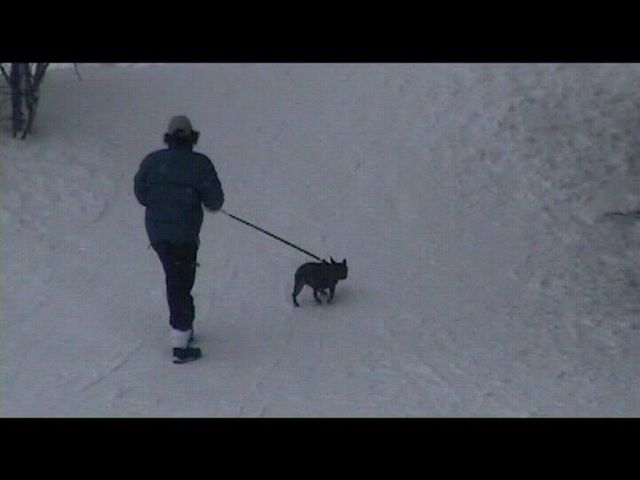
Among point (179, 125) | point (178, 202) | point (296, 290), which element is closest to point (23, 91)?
point (296, 290)

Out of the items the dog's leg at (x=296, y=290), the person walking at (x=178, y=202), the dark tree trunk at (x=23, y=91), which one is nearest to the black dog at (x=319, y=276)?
the dog's leg at (x=296, y=290)

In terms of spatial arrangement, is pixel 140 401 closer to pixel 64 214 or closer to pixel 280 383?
pixel 280 383

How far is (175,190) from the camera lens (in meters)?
7.91

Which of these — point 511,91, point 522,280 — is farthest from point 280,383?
point 511,91

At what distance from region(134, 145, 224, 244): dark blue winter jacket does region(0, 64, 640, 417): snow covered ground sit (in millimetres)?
1254

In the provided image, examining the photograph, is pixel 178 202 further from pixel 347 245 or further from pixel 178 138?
pixel 347 245

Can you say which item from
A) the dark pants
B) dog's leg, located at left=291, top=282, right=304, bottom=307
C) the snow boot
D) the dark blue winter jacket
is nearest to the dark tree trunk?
dog's leg, located at left=291, top=282, right=304, bottom=307

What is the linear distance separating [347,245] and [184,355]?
374cm

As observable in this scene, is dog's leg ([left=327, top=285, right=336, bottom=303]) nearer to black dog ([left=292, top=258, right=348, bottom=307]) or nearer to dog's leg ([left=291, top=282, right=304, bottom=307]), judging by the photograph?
black dog ([left=292, top=258, right=348, bottom=307])

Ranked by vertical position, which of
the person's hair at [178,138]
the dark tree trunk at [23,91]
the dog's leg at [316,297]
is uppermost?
the dark tree trunk at [23,91]

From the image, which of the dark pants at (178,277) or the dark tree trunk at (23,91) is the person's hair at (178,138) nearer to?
the dark pants at (178,277)

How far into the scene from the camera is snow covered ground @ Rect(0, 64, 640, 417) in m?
7.81

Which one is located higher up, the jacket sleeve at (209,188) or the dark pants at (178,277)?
the jacket sleeve at (209,188)

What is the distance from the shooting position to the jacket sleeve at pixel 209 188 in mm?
7926
